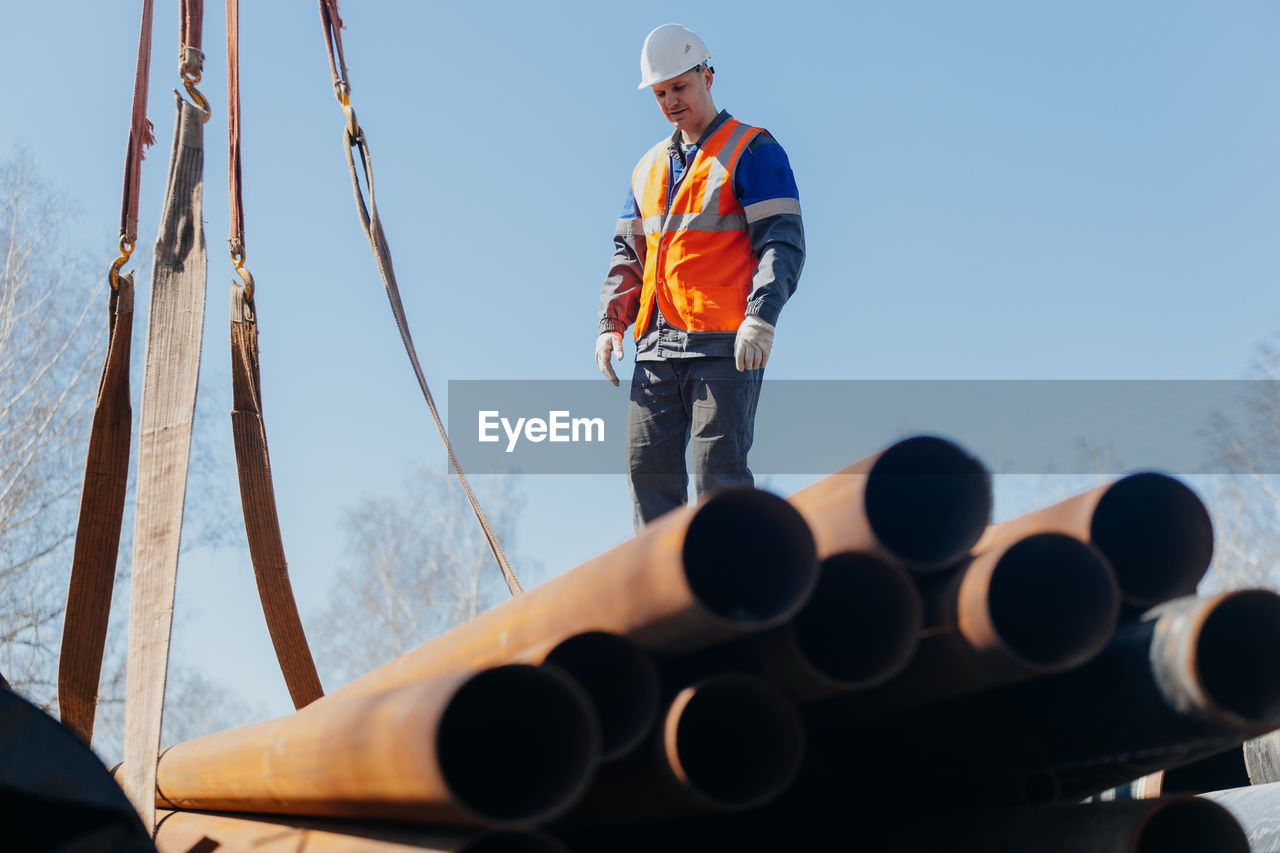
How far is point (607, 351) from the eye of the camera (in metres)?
3.70

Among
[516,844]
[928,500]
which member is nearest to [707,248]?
[928,500]

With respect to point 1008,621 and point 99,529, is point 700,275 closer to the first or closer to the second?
point 99,529

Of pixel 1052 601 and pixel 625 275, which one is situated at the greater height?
pixel 625 275

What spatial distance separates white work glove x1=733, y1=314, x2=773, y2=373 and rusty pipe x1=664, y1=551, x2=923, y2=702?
180cm

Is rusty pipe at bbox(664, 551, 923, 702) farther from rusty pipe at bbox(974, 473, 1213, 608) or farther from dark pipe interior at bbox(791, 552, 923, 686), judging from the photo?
rusty pipe at bbox(974, 473, 1213, 608)

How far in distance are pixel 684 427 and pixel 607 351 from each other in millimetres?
395

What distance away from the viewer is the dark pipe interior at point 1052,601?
1281mm

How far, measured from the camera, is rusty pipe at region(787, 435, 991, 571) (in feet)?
4.38

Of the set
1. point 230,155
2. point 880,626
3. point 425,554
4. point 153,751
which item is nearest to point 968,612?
point 880,626

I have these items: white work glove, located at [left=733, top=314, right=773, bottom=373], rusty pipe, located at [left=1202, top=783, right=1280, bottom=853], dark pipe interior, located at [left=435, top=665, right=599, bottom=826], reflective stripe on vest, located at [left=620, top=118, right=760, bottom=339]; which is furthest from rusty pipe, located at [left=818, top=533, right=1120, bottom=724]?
reflective stripe on vest, located at [left=620, top=118, right=760, bottom=339]

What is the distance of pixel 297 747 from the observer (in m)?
1.48

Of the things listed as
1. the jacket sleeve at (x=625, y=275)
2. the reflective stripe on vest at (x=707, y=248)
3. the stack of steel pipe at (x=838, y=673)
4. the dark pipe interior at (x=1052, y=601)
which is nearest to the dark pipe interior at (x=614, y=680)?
the stack of steel pipe at (x=838, y=673)

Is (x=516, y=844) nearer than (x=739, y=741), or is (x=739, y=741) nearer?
(x=516, y=844)

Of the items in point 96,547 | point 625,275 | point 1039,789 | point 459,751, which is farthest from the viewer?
point 625,275
